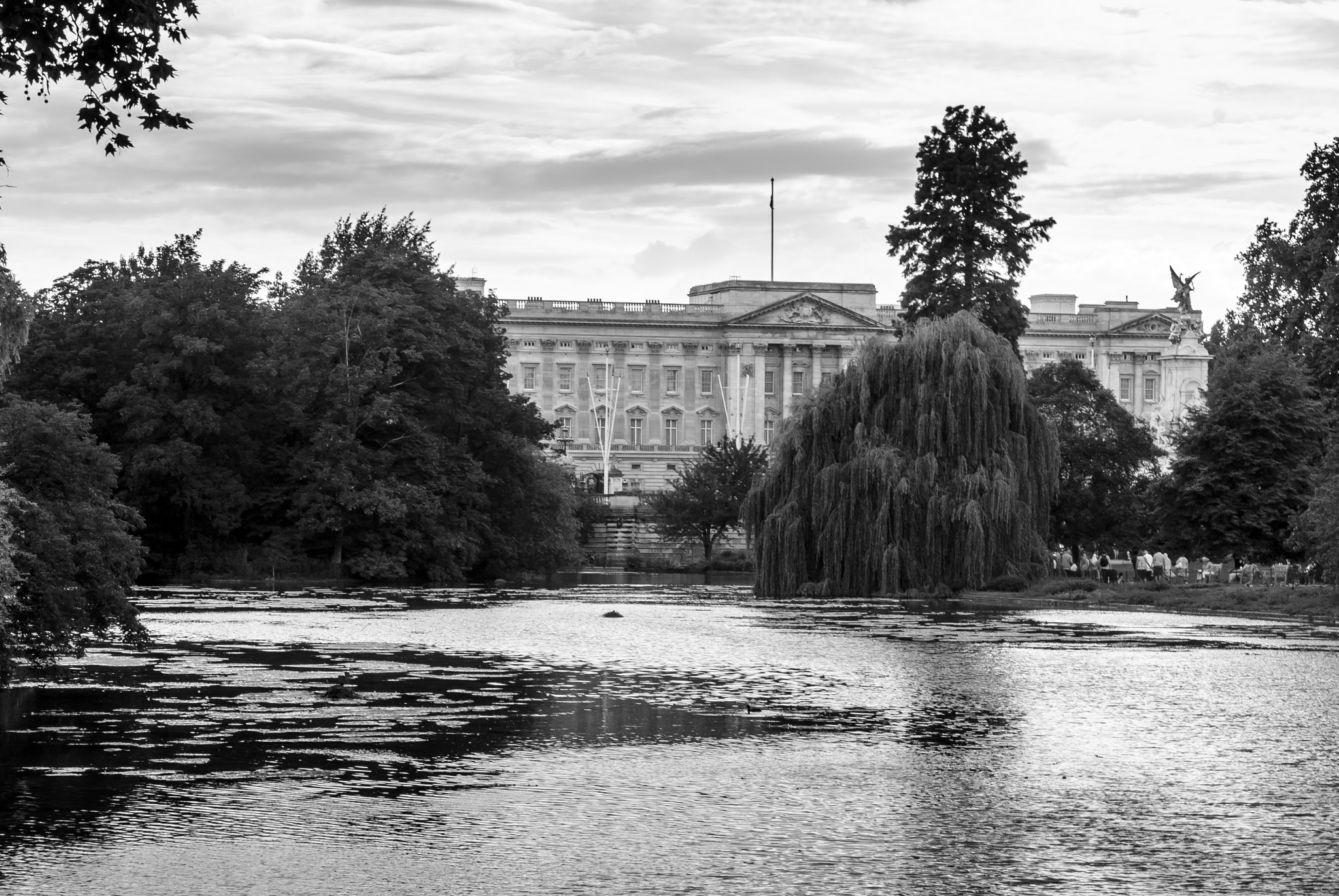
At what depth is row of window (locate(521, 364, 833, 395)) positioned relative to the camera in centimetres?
15438

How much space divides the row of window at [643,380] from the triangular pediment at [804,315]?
14.0ft

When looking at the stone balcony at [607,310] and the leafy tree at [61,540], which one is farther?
the stone balcony at [607,310]

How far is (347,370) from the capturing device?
70000mm

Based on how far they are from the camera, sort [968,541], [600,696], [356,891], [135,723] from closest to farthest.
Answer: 1. [356,891]
2. [135,723]
3. [600,696]
4. [968,541]

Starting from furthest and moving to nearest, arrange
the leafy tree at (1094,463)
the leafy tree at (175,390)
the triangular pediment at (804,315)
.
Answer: the triangular pediment at (804,315)
the leafy tree at (1094,463)
the leafy tree at (175,390)

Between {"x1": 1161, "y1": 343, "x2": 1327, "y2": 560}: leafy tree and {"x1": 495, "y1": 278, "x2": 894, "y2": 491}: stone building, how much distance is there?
86297 millimetres

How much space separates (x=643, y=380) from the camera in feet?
511

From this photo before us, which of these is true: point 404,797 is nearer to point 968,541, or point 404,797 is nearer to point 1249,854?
point 1249,854

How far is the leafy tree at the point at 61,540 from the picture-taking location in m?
22.8

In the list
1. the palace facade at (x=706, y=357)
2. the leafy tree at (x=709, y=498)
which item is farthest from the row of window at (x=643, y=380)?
the leafy tree at (x=709, y=498)

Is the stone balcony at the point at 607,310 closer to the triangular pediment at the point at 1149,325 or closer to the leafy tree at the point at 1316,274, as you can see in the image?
the triangular pediment at the point at 1149,325

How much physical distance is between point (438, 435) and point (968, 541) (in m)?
30.1

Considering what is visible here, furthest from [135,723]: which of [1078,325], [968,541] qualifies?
[1078,325]

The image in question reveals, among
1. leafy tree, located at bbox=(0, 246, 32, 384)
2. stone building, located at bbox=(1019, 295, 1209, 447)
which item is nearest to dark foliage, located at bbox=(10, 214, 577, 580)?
leafy tree, located at bbox=(0, 246, 32, 384)
